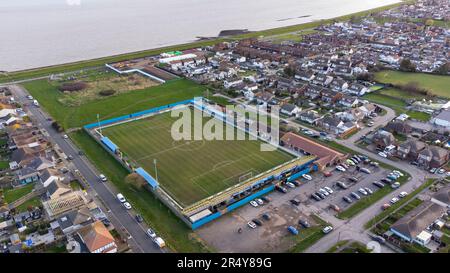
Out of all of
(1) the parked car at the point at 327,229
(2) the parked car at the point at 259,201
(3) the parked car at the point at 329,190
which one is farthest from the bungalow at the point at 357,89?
(1) the parked car at the point at 327,229

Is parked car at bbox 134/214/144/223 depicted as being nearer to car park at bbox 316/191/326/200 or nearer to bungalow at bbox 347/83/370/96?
car park at bbox 316/191/326/200

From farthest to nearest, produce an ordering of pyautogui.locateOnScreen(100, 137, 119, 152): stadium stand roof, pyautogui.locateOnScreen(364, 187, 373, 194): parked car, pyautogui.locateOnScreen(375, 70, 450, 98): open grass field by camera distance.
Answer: pyautogui.locateOnScreen(375, 70, 450, 98): open grass field, pyautogui.locateOnScreen(100, 137, 119, 152): stadium stand roof, pyautogui.locateOnScreen(364, 187, 373, 194): parked car

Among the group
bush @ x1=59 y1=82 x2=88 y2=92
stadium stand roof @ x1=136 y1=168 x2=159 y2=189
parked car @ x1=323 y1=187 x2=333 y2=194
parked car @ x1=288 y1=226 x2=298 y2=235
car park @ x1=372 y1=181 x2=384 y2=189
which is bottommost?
parked car @ x1=288 y1=226 x2=298 y2=235

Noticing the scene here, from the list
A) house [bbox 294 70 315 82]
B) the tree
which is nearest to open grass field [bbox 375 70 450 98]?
the tree

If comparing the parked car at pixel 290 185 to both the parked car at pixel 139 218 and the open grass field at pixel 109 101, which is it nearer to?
the parked car at pixel 139 218

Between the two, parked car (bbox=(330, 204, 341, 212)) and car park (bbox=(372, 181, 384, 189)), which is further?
car park (bbox=(372, 181, 384, 189))

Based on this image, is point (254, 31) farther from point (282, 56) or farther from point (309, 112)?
point (309, 112)

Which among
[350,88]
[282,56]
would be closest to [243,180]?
[350,88]

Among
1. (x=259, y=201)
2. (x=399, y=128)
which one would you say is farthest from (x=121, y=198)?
(x=399, y=128)
